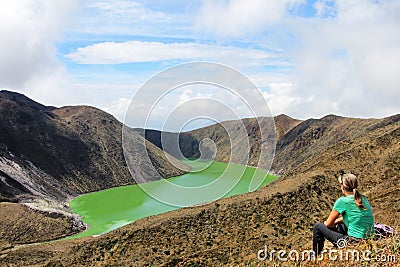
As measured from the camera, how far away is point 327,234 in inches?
332

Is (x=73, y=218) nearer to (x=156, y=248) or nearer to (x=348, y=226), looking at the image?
(x=156, y=248)

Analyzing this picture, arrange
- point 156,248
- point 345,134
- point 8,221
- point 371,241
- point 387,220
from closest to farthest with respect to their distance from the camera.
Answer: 1. point 371,241
2. point 387,220
3. point 156,248
4. point 8,221
5. point 345,134

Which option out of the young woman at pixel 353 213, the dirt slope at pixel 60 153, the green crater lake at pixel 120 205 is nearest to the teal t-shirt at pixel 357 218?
the young woman at pixel 353 213

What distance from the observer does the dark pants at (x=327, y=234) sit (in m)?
A: 8.22

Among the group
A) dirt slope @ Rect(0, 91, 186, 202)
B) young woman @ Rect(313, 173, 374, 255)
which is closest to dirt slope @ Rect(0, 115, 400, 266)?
young woman @ Rect(313, 173, 374, 255)

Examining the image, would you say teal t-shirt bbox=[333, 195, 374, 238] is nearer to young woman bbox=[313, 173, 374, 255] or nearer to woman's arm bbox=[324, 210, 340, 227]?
young woman bbox=[313, 173, 374, 255]

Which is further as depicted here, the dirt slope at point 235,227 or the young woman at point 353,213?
the dirt slope at point 235,227

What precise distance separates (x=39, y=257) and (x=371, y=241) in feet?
99.2

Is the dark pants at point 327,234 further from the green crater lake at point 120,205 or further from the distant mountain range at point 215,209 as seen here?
the green crater lake at point 120,205

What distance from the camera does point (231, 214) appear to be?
2758 centimetres

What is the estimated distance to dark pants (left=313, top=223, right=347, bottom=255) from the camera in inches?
324

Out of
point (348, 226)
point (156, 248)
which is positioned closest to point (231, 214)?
point (156, 248)

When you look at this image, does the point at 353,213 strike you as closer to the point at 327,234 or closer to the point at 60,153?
the point at 327,234

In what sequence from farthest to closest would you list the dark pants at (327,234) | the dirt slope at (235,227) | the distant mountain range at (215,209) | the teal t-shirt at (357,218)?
the distant mountain range at (215,209)
the dirt slope at (235,227)
the dark pants at (327,234)
the teal t-shirt at (357,218)
